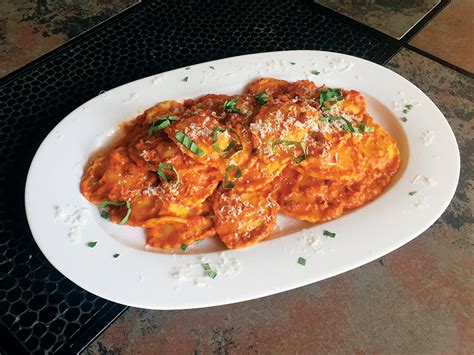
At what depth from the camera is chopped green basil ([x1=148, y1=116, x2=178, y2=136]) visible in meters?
1.52

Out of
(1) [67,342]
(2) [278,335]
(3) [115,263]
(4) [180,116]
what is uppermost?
(4) [180,116]

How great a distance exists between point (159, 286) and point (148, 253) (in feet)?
0.40

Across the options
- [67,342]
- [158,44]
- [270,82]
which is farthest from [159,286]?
[158,44]

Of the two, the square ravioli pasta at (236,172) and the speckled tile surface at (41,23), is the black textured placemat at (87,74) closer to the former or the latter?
the speckled tile surface at (41,23)

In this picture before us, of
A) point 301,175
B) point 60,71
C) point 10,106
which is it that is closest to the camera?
point 301,175

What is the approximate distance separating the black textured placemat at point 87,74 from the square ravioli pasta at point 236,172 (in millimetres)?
277

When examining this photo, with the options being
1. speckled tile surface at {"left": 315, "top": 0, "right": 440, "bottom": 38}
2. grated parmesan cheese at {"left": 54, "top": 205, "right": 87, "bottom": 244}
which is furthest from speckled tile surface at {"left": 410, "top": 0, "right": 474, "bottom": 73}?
grated parmesan cheese at {"left": 54, "top": 205, "right": 87, "bottom": 244}

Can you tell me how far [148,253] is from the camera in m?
1.35

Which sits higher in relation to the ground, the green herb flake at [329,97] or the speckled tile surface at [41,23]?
the speckled tile surface at [41,23]

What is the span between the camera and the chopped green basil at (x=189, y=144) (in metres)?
1.42

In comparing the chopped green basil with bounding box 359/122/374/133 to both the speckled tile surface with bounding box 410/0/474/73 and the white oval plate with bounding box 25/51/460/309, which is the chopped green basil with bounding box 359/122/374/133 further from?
the speckled tile surface with bounding box 410/0/474/73

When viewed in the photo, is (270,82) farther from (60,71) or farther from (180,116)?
(60,71)

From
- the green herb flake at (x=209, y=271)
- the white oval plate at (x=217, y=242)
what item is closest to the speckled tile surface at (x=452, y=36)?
the white oval plate at (x=217, y=242)

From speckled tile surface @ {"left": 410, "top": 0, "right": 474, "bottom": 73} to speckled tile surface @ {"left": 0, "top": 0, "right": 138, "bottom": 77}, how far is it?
151 centimetres
